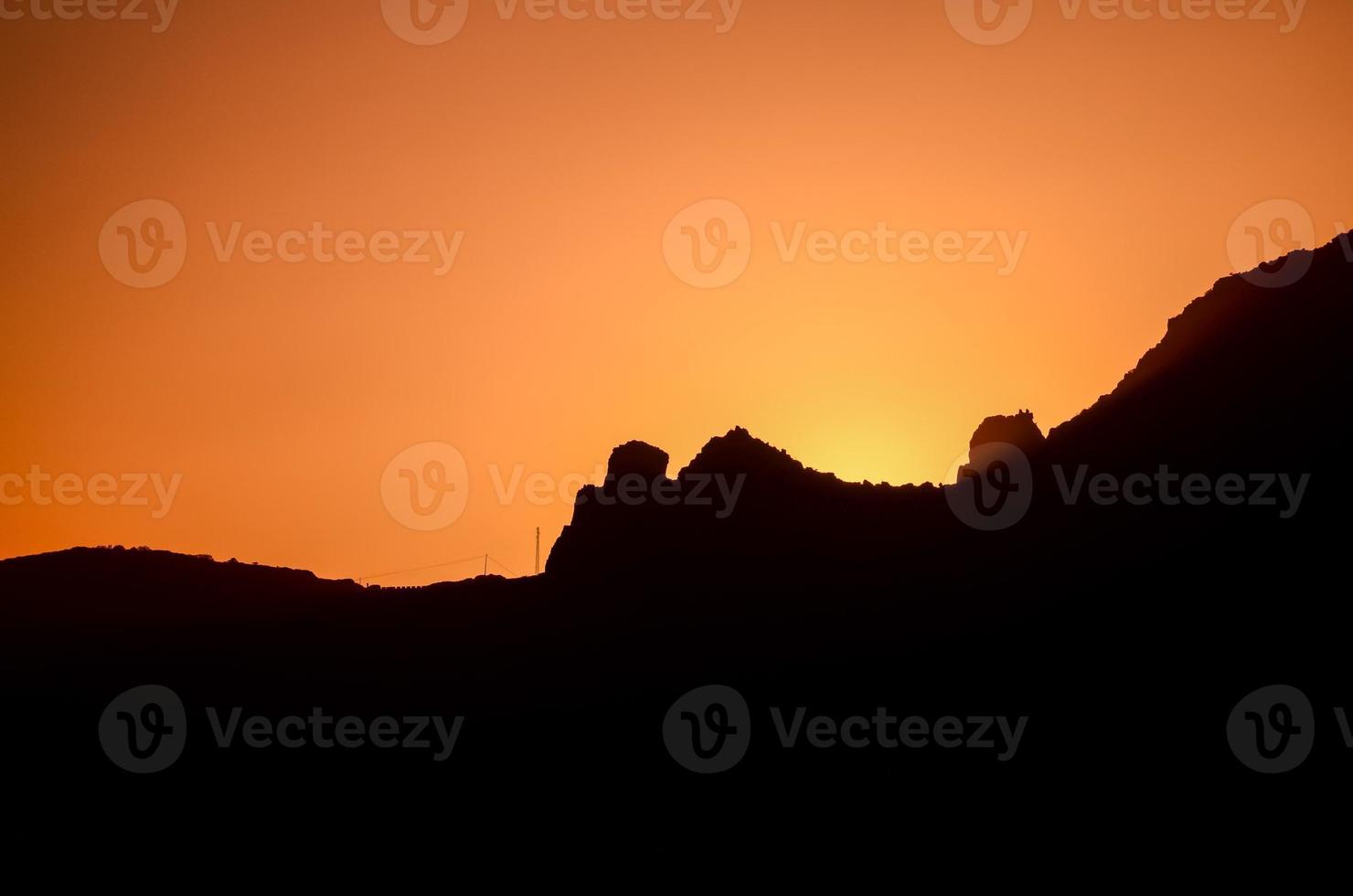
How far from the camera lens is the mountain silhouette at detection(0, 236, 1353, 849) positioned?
46.6 m

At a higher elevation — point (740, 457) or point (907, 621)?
point (740, 457)

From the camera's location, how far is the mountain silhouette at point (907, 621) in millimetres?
46594

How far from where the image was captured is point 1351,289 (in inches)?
2162

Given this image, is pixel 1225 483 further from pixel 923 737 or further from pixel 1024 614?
pixel 923 737

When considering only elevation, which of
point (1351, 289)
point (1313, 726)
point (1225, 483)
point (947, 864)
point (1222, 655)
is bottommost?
point (947, 864)

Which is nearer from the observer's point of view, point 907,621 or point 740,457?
point 907,621

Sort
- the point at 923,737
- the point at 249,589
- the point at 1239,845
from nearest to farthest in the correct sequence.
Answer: the point at 1239,845, the point at 923,737, the point at 249,589

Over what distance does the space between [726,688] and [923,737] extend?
36.0 ft

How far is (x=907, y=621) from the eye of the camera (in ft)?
184

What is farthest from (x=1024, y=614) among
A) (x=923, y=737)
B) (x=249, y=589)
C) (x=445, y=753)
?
(x=249, y=589)

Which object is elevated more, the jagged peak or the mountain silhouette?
the jagged peak

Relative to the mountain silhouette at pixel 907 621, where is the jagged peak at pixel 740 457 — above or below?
above

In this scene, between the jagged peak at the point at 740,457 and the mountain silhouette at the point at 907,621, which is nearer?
the mountain silhouette at the point at 907,621

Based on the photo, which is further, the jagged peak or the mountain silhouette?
the jagged peak
